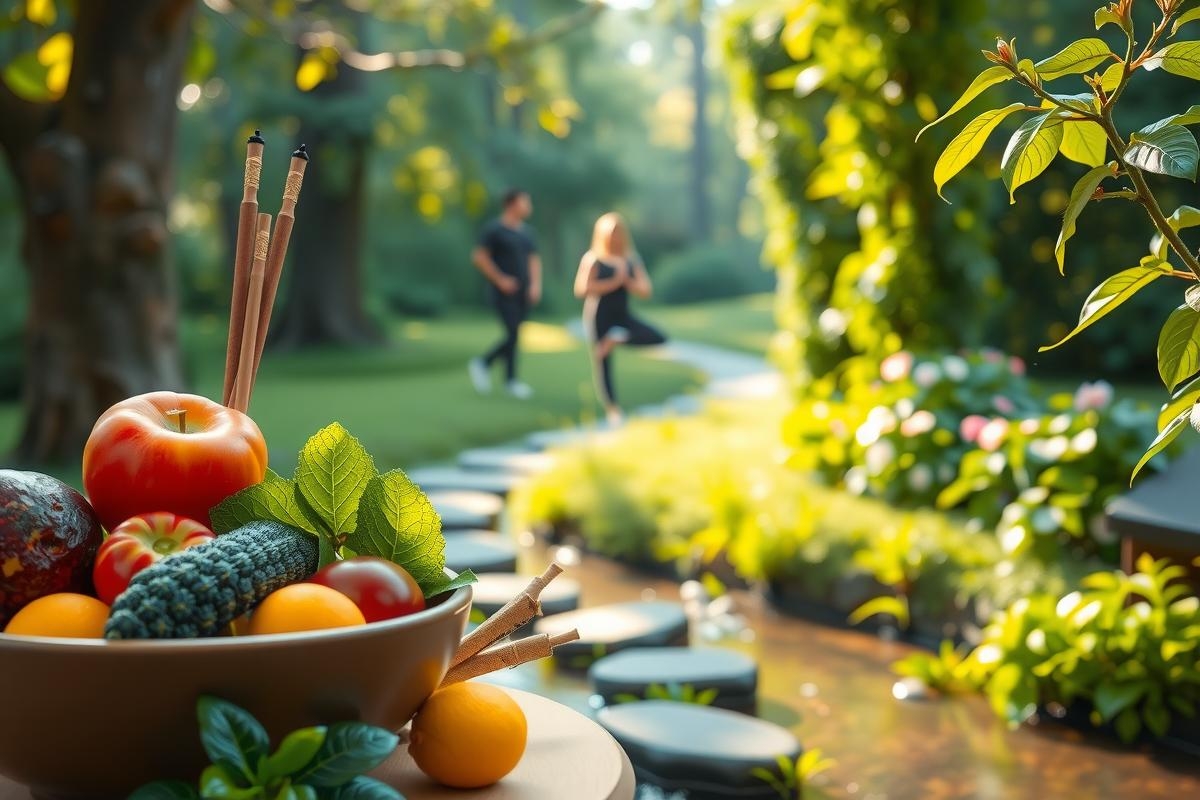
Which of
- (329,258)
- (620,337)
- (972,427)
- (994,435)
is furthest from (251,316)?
(329,258)

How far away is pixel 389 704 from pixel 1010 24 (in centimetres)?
1324

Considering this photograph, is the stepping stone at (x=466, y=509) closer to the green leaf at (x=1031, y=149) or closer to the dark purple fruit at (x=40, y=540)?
the dark purple fruit at (x=40, y=540)

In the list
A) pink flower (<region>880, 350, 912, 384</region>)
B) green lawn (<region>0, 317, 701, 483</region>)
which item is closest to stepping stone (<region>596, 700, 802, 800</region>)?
pink flower (<region>880, 350, 912, 384</region>)

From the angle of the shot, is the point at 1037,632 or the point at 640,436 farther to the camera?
the point at 640,436

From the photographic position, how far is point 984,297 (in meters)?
6.02

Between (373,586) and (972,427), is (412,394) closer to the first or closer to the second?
(972,427)

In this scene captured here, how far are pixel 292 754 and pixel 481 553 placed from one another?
3.90m

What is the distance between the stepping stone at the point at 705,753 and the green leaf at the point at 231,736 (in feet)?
6.64

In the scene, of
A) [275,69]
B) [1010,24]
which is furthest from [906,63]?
[275,69]

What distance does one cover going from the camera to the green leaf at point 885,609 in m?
4.32

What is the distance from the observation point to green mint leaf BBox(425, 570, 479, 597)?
3.59 feet

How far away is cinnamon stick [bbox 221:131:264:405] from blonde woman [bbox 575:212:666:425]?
7702 millimetres

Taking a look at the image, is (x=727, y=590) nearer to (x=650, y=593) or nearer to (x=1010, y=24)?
(x=650, y=593)

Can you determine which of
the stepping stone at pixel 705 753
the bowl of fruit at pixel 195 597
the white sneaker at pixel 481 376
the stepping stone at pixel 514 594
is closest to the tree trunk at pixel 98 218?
the stepping stone at pixel 514 594
